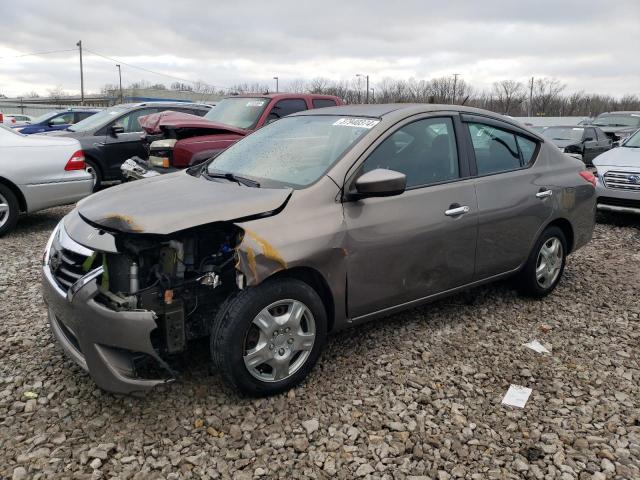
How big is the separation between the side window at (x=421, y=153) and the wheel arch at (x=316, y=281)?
0.75m

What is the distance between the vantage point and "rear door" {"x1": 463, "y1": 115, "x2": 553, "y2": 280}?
4012mm

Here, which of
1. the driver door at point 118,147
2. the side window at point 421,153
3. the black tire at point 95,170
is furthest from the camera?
the driver door at point 118,147

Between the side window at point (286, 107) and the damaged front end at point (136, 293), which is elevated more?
the side window at point (286, 107)

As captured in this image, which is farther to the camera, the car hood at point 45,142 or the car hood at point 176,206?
the car hood at point 45,142

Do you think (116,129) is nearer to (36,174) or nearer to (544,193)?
(36,174)

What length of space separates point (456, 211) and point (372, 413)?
5.05 feet

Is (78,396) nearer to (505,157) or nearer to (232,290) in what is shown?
(232,290)

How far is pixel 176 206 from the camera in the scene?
2.94 meters

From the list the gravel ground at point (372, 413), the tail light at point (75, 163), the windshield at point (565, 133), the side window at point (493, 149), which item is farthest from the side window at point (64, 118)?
the side window at point (493, 149)

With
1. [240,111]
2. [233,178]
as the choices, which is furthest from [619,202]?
[233,178]

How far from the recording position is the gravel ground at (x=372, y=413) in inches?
103

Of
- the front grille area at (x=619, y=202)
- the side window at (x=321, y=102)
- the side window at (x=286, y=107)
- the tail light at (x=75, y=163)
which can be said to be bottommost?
the front grille area at (x=619, y=202)

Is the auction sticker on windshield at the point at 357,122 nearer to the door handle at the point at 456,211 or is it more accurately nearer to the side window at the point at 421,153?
the side window at the point at 421,153

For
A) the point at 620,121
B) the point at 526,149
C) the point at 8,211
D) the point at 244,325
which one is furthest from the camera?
the point at 620,121
